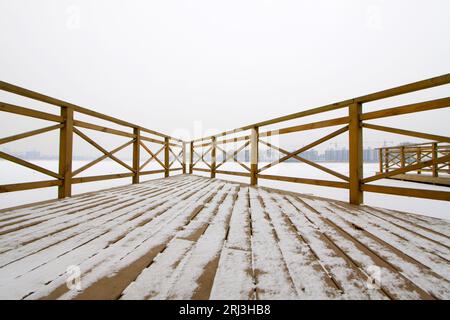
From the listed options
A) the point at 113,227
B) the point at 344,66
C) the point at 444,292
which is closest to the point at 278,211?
the point at 444,292

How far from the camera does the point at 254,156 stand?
153 inches

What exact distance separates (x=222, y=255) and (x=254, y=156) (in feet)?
10.0

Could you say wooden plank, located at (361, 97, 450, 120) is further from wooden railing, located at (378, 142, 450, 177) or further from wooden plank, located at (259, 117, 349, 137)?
wooden railing, located at (378, 142, 450, 177)

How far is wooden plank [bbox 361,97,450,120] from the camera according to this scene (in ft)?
5.37

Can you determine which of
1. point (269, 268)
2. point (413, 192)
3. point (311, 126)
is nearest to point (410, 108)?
point (413, 192)

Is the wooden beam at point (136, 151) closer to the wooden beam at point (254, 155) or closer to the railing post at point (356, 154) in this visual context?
the wooden beam at point (254, 155)

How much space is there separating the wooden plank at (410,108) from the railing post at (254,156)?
2.01 m

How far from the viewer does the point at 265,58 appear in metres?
21.9

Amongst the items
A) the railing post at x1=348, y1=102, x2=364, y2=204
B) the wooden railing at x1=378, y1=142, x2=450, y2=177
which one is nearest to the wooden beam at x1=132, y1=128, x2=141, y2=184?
the railing post at x1=348, y1=102, x2=364, y2=204

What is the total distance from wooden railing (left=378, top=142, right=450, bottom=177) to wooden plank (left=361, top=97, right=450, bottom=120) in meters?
4.41

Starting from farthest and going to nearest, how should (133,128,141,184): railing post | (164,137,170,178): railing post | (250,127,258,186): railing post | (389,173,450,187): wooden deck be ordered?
(164,137,170,178): railing post, (389,173,450,187): wooden deck, (133,128,141,184): railing post, (250,127,258,186): railing post

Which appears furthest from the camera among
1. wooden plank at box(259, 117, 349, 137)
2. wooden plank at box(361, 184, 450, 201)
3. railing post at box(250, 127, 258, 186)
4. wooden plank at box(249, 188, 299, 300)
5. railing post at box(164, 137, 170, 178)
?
railing post at box(164, 137, 170, 178)
